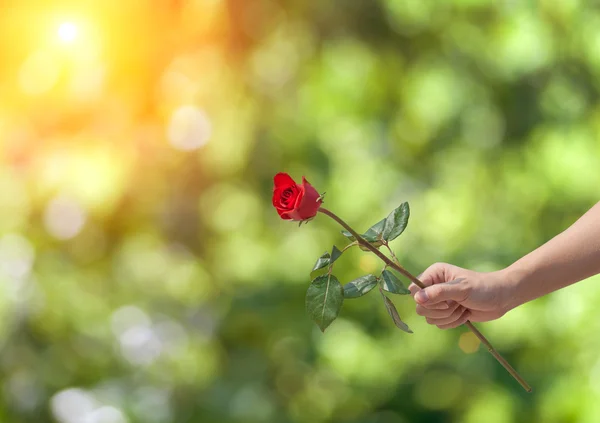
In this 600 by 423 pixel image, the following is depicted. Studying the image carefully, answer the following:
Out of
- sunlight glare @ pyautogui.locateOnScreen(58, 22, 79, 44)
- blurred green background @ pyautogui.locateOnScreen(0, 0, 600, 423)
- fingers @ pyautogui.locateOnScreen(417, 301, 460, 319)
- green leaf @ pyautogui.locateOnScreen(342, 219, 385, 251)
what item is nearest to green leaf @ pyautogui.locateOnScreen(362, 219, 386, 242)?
green leaf @ pyautogui.locateOnScreen(342, 219, 385, 251)

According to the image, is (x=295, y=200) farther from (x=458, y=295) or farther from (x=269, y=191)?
(x=269, y=191)

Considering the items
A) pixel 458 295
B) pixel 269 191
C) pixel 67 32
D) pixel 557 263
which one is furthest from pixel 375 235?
pixel 67 32

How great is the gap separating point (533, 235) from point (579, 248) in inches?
59.8

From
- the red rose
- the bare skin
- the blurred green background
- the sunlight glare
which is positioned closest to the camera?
the red rose

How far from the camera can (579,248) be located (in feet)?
2.79

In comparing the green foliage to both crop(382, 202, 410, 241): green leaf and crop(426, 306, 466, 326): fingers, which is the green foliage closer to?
crop(382, 202, 410, 241): green leaf

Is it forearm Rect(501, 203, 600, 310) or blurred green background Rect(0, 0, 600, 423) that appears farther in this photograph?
blurred green background Rect(0, 0, 600, 423)

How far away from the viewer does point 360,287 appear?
77 centimetres

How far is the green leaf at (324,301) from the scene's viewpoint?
74 centimetres

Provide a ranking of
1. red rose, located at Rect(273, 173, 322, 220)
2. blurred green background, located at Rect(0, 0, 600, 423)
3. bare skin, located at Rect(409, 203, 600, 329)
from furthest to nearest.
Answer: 1. blurred green background, located at Rect(0, 0, 600, 423)
2. bare skin, located at Rect(409, 203, 600, 329)
3. red rose, located at Rect(273, 173, 322, 220)

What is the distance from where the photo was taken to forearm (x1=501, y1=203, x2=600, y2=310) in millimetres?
843

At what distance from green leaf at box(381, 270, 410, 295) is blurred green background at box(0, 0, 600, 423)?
1403mm

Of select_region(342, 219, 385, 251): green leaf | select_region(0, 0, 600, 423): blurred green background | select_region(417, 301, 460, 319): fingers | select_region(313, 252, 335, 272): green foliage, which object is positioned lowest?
select_region(313, 252, 335, 272): green foliage

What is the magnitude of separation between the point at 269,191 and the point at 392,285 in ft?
5.64
